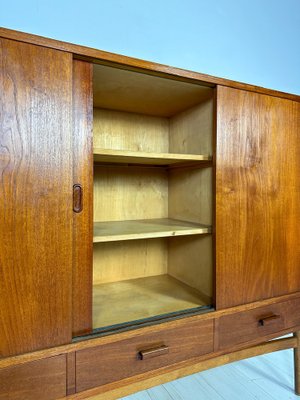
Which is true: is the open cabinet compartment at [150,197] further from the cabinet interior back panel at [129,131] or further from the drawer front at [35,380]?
the drawer front at [35,380]

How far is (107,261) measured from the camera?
1.29 meters

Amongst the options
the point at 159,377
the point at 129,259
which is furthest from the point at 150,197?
the point at 159,377

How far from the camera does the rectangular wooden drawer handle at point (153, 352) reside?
81 centimetres

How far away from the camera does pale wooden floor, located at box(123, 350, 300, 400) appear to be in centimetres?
130

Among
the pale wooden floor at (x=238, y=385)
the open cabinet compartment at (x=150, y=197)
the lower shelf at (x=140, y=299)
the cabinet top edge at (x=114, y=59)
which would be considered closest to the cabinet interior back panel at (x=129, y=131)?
the open cabinet compartment at (x=150, y=197)

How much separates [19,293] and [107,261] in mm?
624

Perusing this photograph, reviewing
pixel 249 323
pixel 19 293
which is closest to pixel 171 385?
pixel 249 323

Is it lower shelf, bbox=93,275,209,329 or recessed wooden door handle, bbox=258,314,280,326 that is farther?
recessed wooden door handle, bbox=258,314,280,326

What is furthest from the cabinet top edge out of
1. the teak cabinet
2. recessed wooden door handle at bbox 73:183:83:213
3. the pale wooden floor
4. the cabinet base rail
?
the pale wooden floor

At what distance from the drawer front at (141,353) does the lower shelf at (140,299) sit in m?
0.07

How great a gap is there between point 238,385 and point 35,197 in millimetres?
1378

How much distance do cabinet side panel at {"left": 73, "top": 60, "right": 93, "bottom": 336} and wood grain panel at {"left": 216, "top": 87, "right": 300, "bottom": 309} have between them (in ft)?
1.45

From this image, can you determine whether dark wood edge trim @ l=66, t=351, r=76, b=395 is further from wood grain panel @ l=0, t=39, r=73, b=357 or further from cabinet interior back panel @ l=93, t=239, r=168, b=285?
cabinet interior back panel @ l=93, t=239, r=168, b=285

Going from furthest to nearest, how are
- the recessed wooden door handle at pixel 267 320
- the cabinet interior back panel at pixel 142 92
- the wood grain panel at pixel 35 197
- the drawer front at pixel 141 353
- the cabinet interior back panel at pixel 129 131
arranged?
the cabinet interior back panel at pixel 129 131
the recessed wooden door handle at pixel 267 320
the cabinet interior back panel at pixel 142 92
the drawer front at pixel 141 353
the wood grain panel at pixel 35 197
